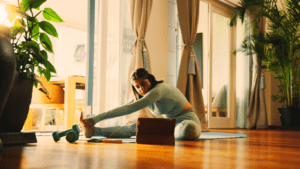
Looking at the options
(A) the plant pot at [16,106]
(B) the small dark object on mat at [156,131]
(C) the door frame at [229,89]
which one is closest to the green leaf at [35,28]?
(A) the plant pot at [16,106]

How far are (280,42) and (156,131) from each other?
465 cm

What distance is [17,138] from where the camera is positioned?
5.80 ft

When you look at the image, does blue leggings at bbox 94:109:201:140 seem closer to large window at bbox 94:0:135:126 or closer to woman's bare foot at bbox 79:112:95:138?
woman's bare foot at bbox 79:112:95:138

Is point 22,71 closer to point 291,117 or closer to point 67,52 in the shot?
point 291,117

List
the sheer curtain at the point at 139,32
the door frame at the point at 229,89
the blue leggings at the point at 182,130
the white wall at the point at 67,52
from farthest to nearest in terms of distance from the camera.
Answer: the white wall at the point at 67,52
the door frame at the point at 229,89
the sheer curtain at the point at 139,32
the blue leggings at the point at 182,130

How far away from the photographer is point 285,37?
573cm

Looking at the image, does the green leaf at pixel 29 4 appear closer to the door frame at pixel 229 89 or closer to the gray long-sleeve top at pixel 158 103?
the gray long-sleeve top at pixel 158 103

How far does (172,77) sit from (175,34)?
69cm

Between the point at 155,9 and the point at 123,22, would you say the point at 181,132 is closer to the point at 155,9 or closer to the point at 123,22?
the point at 123,22

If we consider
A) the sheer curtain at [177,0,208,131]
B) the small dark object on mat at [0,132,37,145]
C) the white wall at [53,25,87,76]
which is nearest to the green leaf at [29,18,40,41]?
the small dark object on mat at [0,132,37,145]

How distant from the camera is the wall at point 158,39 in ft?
14.7

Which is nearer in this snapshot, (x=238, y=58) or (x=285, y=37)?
(x=285, y=37)

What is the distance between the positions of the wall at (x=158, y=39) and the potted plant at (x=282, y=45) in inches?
75.7

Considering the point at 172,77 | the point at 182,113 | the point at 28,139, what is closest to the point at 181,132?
the point at 182,113
